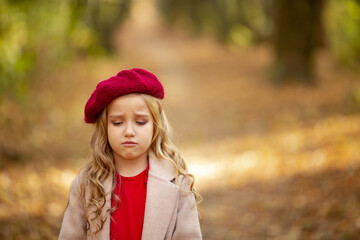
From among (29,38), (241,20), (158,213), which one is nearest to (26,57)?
(29,38)

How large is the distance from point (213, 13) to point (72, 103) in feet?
57.7

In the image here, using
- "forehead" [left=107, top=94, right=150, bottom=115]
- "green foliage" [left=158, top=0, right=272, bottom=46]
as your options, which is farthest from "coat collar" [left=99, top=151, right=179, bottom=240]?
"green foliage" [left=158, top=0, right=272, bottom=46]

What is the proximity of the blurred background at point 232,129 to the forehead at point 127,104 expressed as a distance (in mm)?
527

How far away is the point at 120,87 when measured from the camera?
2109 mm

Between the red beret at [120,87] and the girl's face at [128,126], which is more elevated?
the red beret at [120,87]

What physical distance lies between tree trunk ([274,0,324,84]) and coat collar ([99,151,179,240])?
941cm

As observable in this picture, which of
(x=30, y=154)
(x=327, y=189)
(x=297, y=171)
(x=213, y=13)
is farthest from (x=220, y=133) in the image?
(x=213, y=13)

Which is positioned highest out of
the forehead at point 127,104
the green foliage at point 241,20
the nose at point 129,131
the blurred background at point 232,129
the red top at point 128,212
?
the green foliage at point 241,20

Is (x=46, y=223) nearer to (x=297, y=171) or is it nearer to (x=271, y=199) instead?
(x=271, y=199)

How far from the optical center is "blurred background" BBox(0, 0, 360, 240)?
465 centimetres

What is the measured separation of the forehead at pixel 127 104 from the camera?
2148 mm

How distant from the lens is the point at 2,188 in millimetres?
4699

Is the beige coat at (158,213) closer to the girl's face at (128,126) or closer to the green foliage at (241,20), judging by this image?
the girl's face at (128,126)

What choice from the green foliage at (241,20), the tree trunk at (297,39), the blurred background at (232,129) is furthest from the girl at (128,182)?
the green foliage at (241,20)
